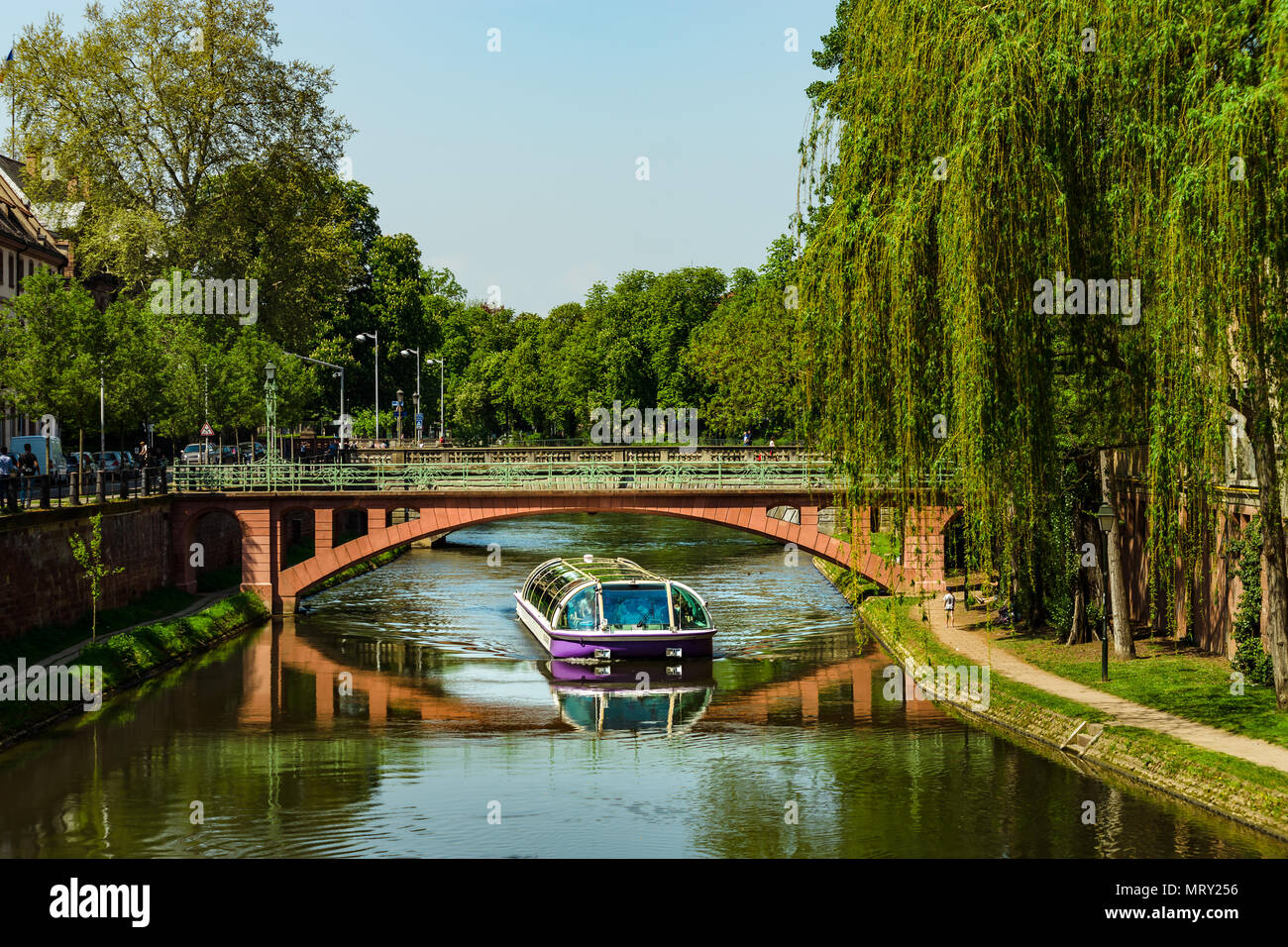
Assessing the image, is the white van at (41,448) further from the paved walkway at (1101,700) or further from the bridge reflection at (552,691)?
the paved walkway at (1101,700)

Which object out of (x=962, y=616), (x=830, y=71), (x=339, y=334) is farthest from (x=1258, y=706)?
(x=339, y=334)

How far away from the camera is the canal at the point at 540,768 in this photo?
24953 mm

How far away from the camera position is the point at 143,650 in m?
42.2

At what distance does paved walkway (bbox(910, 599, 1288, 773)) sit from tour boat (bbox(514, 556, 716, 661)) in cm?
776

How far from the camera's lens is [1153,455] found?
2558 centimetres

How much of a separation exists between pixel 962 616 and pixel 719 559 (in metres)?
31.7

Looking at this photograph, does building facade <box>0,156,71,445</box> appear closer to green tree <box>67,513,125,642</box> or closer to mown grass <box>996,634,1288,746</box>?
green tree <box>67,513,125,642</box>

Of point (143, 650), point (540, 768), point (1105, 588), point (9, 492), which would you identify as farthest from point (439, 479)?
point (1105, 588)

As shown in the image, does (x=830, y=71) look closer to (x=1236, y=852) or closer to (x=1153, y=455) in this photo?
(x=1153, y=455)

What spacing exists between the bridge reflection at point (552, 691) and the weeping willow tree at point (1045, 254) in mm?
9144

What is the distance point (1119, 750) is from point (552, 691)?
17923mm

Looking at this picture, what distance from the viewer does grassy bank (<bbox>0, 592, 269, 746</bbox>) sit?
33.4 meters

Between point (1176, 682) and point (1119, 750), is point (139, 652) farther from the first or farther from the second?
point (1176, 682)

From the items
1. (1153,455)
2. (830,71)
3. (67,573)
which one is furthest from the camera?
(830,71)
